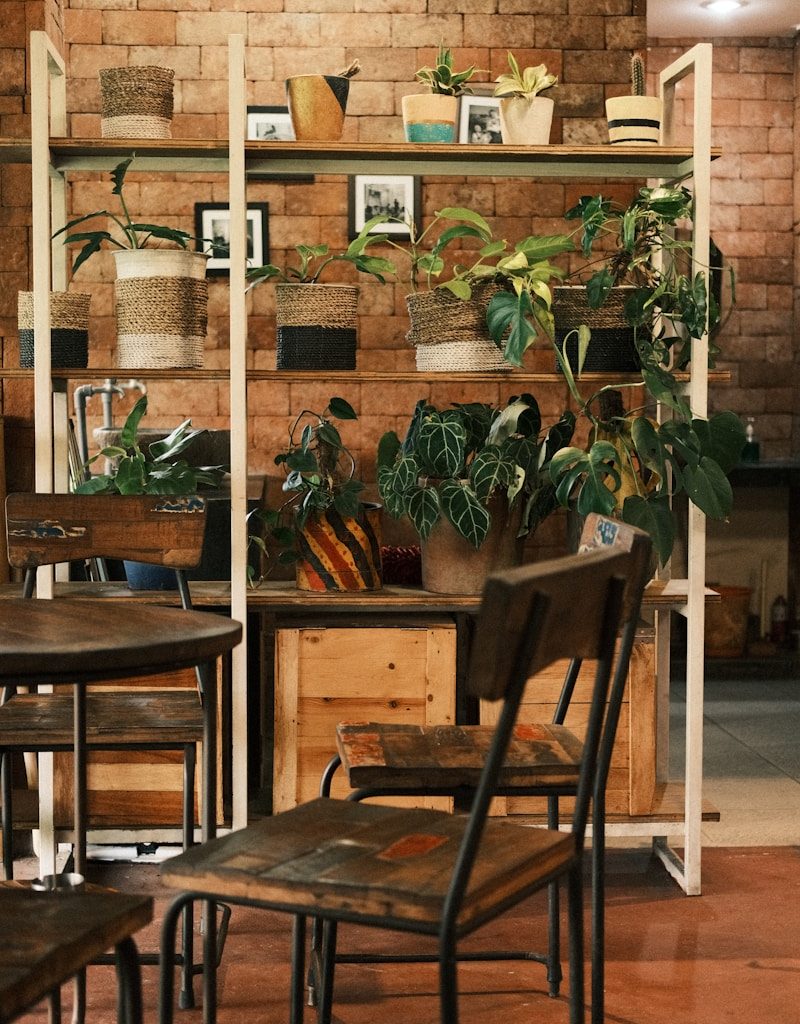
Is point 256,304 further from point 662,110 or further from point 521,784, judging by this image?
point 521,784

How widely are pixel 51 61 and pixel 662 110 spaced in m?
1.48

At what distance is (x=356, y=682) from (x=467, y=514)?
0.48 meters

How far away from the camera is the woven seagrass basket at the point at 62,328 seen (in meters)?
3.16

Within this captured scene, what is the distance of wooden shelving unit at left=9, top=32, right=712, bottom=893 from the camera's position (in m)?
3.08

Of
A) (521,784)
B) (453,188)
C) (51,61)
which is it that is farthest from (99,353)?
(521,784)

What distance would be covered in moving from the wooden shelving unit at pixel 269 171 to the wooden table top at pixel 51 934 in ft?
5.36

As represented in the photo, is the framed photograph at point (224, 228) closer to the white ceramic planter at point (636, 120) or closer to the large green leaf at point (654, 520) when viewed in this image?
the white ceramic planter at point (636, 120)

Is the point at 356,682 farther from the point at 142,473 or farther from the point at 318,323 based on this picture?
the point at 318,323

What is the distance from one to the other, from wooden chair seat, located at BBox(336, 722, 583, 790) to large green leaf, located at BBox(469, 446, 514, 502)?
2.90ft

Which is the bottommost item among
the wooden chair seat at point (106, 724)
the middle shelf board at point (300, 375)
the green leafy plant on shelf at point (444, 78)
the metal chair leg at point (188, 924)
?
the metal chair leg at point (188, 924)

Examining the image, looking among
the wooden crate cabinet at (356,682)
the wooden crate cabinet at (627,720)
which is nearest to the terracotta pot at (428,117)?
the wooden crate cabinet at (356,682)

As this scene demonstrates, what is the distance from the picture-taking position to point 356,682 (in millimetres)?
3252

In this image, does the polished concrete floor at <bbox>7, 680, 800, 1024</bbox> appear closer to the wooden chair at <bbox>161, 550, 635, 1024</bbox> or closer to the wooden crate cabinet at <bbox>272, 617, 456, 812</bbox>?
the wooden crate cabinet at <bbox>272, 617, 456, 812</bbox>

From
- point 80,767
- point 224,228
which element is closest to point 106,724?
point 80,767
